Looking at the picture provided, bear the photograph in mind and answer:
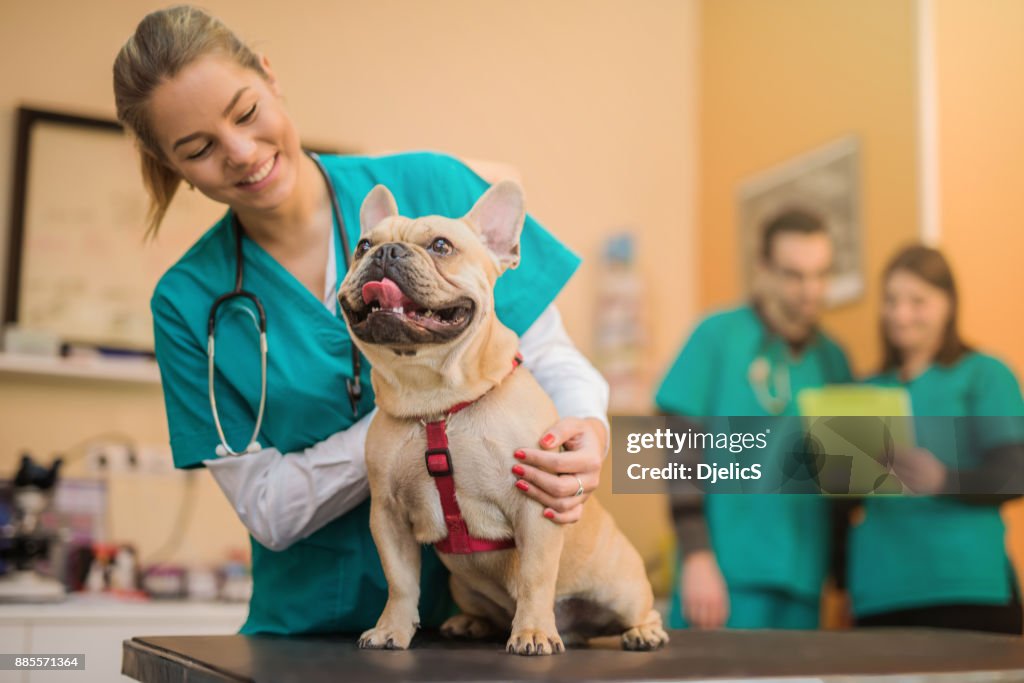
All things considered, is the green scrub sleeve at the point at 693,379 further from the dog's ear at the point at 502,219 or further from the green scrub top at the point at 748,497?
the dog's ear at the point at 502,219

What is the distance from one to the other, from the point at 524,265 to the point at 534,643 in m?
0.48

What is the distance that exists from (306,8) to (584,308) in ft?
4.44

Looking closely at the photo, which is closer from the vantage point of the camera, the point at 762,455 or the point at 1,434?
the point at 762,455

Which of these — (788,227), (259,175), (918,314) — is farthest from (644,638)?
(788,227)

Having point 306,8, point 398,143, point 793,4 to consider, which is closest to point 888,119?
point 793,4

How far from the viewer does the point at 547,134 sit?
357 cm

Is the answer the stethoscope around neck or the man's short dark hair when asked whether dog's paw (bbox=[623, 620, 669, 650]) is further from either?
the man's short dark hair

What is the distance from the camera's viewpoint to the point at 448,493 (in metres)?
1.01

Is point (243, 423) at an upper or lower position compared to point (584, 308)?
lower

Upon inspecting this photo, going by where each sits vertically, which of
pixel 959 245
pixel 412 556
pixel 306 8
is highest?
pixel 306 8

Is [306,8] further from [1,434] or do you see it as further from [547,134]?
[1,434]

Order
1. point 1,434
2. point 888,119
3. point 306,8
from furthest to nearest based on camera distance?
point 306,8
point 888,119
point 1,434

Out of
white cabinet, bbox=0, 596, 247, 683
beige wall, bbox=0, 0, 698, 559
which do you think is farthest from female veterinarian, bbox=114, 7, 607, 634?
beige wall, bbox=0, 0, 698, 559

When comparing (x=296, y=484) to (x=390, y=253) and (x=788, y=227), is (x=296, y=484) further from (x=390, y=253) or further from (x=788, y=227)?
(x=788, y=227)
